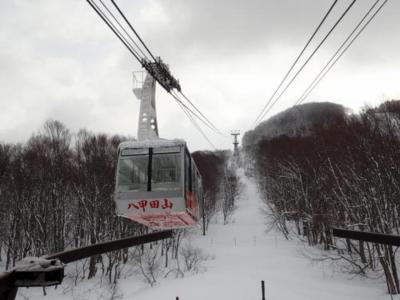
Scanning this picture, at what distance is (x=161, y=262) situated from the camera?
34.8 meters

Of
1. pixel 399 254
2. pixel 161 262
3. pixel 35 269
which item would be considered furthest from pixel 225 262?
pixel 35 269

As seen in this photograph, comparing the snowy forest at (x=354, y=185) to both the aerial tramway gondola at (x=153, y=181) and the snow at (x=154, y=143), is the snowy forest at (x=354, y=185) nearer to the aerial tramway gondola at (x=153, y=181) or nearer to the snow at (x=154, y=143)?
the aerial tramway gondola at (x=153, y=181)

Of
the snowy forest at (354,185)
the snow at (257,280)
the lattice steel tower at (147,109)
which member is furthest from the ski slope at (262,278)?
the lattice steel tower at (147,109)

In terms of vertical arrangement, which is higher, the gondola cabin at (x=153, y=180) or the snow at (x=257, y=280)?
the gondola cabin at (x=153, y=180)

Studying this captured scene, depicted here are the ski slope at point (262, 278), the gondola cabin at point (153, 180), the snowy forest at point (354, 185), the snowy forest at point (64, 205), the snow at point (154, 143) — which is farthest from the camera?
the snowy forest at point (64, 205)

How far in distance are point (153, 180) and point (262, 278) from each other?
18.4 meters

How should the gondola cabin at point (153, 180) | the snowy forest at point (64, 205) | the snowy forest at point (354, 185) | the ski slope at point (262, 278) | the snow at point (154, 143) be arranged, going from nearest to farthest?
the gondola cabin at point (153, 180) → the snow at point (154, 143) → the snowy forest at point (354, 185) → the ski slope at point (262, 278) → the snowy forest at point (64, 205)

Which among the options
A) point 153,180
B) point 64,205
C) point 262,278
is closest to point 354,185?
point 262,278

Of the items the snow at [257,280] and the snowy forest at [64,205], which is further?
the snowy forest at [64,205]

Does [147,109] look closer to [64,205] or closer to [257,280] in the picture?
[257,280]

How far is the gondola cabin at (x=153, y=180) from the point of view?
1125 cm

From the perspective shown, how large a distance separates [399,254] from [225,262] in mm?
13854

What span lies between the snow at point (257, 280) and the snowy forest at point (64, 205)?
2.56m

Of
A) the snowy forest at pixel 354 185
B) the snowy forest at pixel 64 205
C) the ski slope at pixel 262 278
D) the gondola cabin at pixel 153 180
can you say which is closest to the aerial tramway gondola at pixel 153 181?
the gondola cabin at pixel 153 180
